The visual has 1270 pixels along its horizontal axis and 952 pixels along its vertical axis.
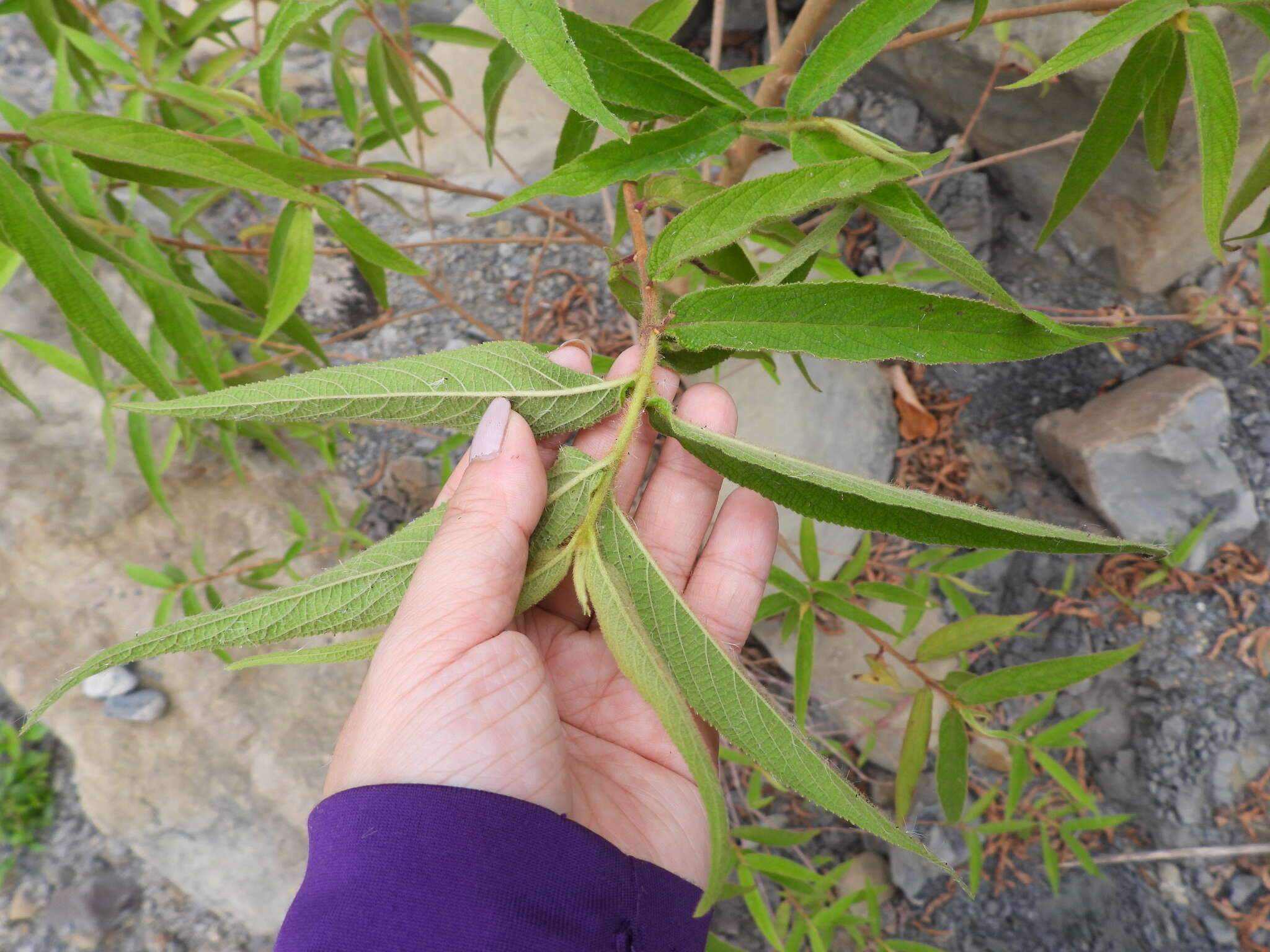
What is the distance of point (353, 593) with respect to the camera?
69 centimetres

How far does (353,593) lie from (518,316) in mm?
1313

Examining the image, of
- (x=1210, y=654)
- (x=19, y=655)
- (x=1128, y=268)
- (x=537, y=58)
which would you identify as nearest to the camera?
(x=537, y=58)

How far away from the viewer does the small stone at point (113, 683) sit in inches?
68.3

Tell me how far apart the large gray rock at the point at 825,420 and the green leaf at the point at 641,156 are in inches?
37.9

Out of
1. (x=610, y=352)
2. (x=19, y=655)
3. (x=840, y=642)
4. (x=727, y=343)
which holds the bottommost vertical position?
(x=840, y=642)

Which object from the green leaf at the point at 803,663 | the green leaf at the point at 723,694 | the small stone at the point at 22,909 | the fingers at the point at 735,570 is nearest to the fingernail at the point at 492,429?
the green leaf at the point at 723,694

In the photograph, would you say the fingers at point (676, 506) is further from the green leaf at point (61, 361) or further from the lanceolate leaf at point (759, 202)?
the green leaf at point (61, 361)

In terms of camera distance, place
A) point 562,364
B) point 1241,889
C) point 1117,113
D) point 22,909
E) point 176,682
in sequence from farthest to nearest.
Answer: point 22,909
point 176,682
point 1241,889
point 562,364
point 1117,113

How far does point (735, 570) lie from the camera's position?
0.98 metres

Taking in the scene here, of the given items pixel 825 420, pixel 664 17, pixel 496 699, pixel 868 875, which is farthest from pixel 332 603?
pixel 868 875

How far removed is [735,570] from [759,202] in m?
0.52

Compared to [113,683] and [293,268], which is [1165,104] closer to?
[293,268]

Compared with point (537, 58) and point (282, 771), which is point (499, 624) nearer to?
point (537, 58)

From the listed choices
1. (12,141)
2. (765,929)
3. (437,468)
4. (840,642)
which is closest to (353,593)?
(12,141)
